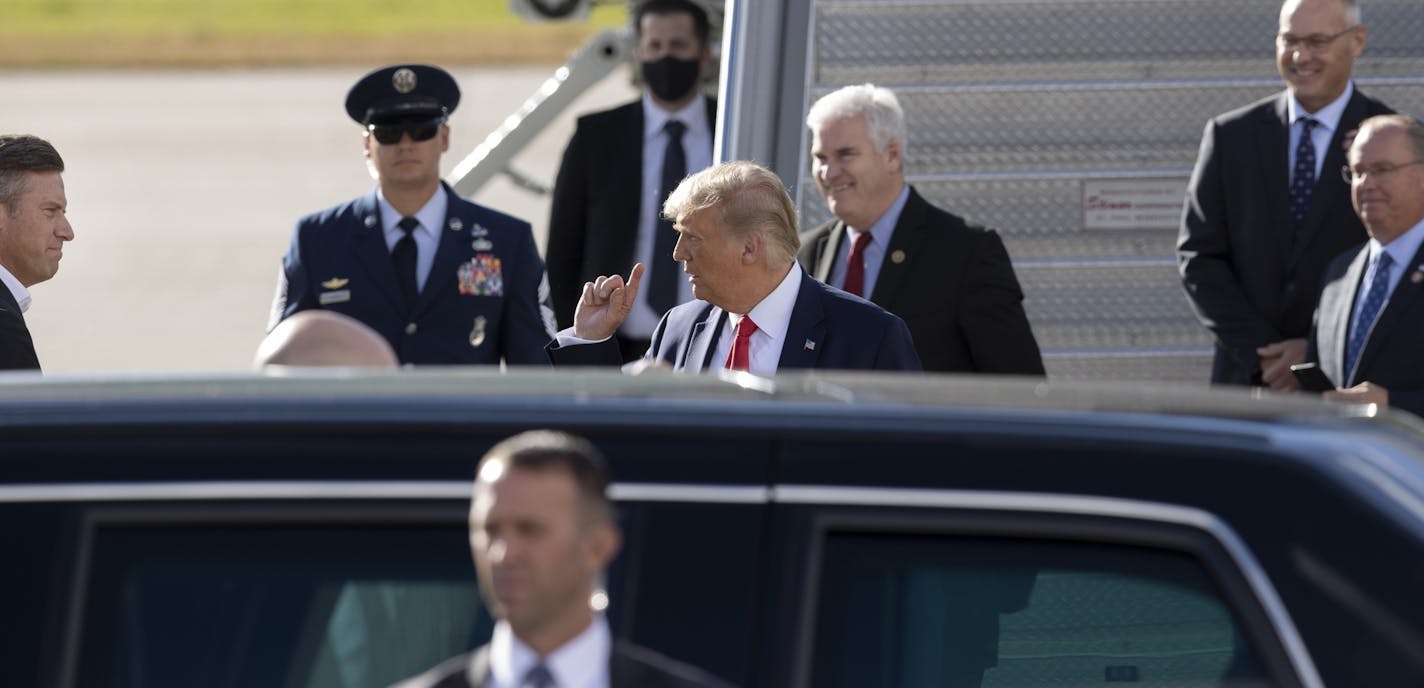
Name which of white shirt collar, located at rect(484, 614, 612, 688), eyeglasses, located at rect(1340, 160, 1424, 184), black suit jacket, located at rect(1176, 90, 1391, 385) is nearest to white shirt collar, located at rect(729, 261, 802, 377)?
eyeglasses, located at rect(1340, 160, 1424, 184)

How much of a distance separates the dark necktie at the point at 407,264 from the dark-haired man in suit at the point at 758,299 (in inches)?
56.9

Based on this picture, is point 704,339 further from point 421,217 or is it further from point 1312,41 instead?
point 1312,41

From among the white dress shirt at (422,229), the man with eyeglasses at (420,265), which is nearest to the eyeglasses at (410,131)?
the man with eyeglasses at (420,265)

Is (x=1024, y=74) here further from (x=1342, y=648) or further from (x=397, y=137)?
(x=1342, y=648)

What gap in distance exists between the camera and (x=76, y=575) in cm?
251

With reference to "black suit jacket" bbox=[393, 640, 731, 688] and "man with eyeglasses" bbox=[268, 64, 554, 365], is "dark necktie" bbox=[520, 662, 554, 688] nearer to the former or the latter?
"black suit jacket" bbox=[393, 640, 731, 688]

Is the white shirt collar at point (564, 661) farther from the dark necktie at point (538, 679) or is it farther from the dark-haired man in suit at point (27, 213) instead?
the dark-haired man in suit at point (27, 213)

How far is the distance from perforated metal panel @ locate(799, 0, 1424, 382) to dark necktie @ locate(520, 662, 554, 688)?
512 centimetres

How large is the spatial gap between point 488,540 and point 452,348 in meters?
3.75

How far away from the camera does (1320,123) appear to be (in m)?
6.47

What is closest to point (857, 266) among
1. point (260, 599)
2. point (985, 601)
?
point (985, 601)

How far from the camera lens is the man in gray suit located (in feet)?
7.39

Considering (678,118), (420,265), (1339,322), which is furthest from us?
(678,118)

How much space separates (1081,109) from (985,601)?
16.6ft
